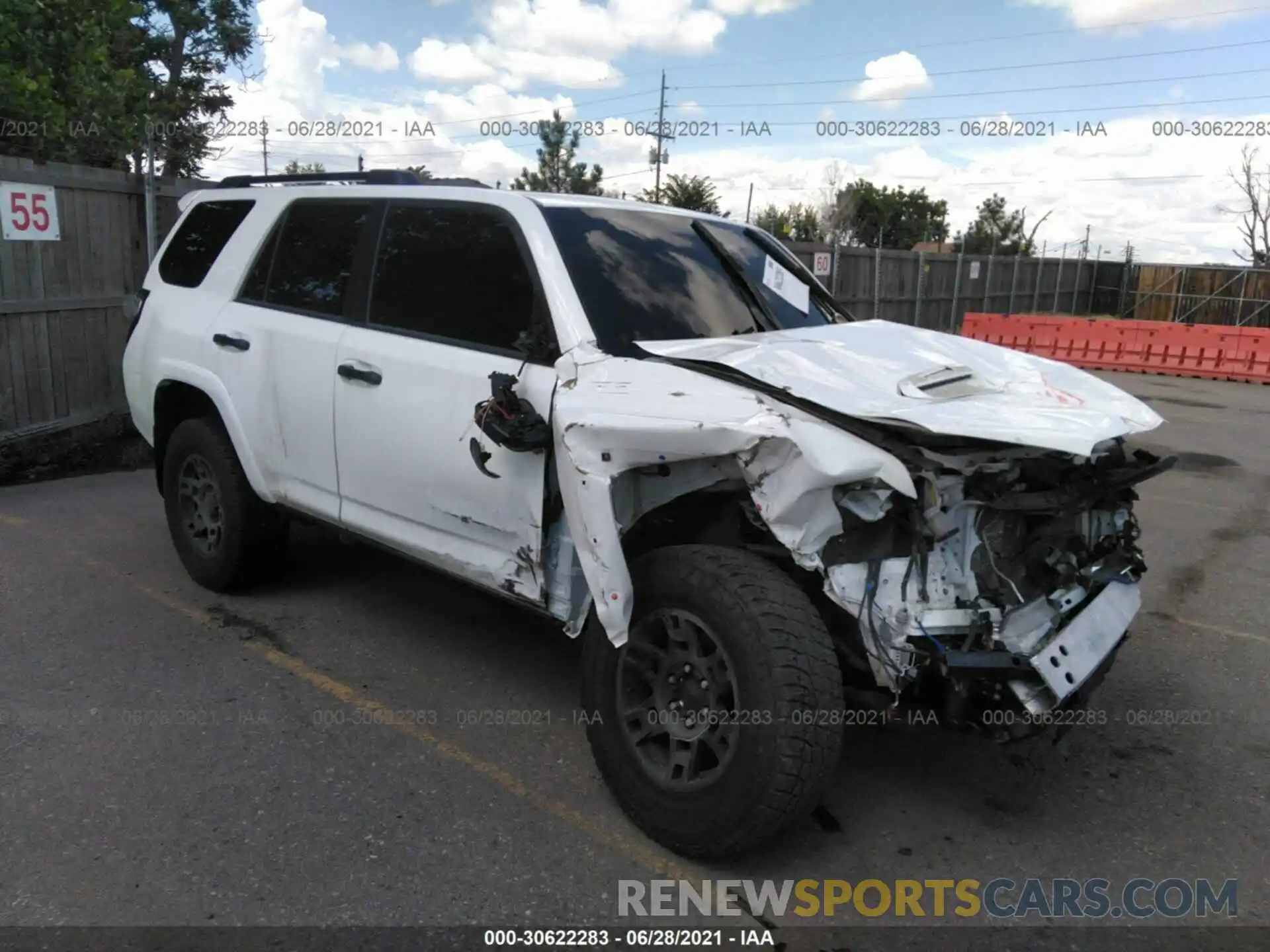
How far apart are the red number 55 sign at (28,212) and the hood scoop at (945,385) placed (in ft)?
25.0

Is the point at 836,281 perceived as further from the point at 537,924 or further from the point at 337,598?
the point at 537,924

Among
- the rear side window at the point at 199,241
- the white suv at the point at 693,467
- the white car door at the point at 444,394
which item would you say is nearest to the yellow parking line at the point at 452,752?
the white suv at the point at 693,467

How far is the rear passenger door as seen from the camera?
4.23 m

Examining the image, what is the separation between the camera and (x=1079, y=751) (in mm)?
3768

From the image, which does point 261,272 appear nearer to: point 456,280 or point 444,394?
point 456,280

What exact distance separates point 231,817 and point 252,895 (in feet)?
1.43

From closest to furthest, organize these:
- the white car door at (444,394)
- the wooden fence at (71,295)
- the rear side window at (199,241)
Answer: the white car door at (444,394) < the rear side window at (199,241) < the wooden fence at (71,295)

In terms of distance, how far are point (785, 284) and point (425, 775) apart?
253cm

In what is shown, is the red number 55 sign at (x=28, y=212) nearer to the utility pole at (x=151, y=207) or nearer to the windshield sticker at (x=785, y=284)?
the utility pole at (x=151, y=207)

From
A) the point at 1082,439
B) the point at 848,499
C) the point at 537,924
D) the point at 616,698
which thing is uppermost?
the point at 1082,439

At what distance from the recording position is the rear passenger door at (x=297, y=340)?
13.9 feet

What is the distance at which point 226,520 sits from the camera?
4.77 metres

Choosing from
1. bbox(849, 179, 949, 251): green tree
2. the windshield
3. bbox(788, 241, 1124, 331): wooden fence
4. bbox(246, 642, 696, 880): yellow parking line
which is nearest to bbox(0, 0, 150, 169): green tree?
bbox(246, 642, 696, 880): yellow parking line

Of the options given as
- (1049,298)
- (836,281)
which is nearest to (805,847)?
(836,281)
